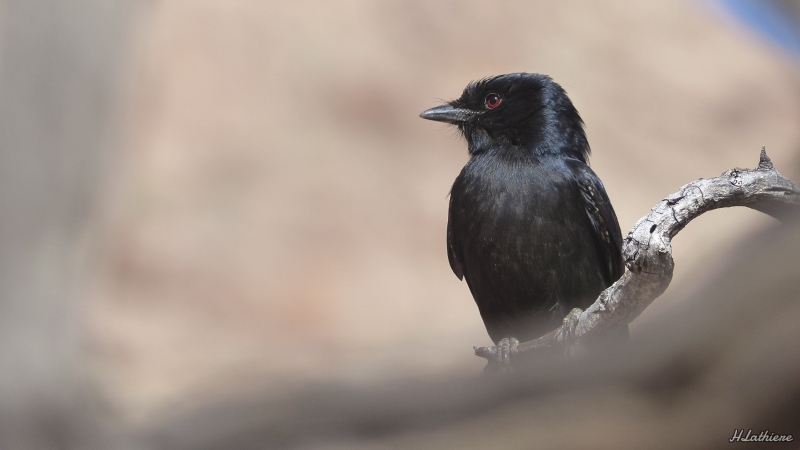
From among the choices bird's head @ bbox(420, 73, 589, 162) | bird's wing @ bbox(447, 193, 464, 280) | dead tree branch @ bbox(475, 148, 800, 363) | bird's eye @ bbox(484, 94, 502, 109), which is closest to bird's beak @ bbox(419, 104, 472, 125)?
bird's head @ bbox(420, 73, 589, 162)

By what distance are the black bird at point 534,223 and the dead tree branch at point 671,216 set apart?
62.0 inches

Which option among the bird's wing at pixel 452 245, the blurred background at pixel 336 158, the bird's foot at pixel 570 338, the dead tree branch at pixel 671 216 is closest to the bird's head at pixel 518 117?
the bird's wing at pixel 452 245

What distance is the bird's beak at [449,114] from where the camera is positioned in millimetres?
5797

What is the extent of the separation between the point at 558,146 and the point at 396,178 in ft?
30.4

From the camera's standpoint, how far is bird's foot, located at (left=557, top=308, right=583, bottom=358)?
3.63 meters

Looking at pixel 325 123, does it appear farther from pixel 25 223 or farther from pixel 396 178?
pixel 25 223

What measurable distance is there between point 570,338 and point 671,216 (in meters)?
0.90

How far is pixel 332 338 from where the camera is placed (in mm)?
13375

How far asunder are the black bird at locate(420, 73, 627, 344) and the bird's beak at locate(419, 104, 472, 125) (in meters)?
0.23

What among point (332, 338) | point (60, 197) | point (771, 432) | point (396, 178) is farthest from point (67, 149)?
point (396, 178)

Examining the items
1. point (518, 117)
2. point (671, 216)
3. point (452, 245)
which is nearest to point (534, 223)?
point (452, 245)

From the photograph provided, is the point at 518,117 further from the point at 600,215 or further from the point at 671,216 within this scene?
the point at 671,216

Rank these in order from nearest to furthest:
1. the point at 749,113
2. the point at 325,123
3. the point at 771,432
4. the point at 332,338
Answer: the point at 771,432, the point at 332,338, the point at 325,123, the point at 749,113

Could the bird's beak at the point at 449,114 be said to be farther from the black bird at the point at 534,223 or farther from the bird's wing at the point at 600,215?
the bird's wing at the point at 600,215
